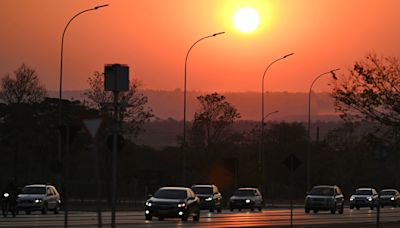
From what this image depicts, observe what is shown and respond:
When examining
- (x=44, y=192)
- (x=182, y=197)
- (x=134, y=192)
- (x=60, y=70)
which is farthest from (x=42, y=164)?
(x=182, y=197)

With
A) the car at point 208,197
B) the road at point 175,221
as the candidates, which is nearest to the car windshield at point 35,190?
the road at point 175,221

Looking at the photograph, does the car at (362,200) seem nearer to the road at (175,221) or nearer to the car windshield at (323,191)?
the car windshield at (323,191)

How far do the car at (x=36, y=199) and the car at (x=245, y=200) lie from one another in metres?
18.3

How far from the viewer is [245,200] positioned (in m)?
72.9

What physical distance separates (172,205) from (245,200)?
23.4m

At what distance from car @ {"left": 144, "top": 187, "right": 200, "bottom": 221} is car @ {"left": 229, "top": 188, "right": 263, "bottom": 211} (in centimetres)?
2203

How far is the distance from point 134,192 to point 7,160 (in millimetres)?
14355

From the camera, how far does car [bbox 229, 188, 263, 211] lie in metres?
72.9

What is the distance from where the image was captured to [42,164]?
108m

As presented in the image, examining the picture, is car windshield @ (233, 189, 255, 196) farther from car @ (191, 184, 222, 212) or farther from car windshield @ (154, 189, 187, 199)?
car windshield @ (154, 189, 187, 199)

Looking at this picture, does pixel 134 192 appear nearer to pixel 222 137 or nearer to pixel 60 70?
pixel 222 137

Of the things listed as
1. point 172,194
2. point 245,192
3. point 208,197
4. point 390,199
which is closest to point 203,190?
point 208,197

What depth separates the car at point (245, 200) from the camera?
72.9m

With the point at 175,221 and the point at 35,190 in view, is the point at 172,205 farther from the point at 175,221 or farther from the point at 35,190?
the point at 35,190
